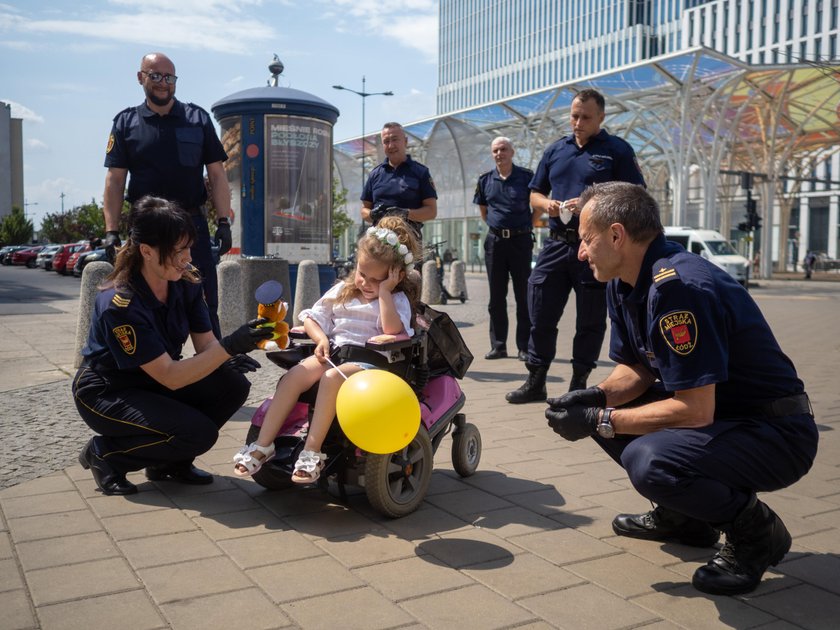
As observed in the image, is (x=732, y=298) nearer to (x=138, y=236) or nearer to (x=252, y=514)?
(x=252, y=514)

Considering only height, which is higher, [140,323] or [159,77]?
[159,77]

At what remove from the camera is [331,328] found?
4.12 metres

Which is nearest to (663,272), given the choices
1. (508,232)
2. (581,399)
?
(581,399)

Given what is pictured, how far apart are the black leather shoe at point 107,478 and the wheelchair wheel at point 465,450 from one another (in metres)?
1.57

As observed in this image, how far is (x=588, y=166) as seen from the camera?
6176 mm

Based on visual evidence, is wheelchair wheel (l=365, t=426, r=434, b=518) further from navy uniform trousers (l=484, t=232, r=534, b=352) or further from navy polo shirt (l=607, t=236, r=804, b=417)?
navy uniform trousers (l=484, t=232, r=534, b=352)

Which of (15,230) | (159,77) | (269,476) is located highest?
(15,230)

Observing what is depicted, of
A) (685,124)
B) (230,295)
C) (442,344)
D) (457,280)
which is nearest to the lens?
(442,344)

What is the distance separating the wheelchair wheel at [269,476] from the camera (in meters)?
3.77

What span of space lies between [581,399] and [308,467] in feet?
3.81

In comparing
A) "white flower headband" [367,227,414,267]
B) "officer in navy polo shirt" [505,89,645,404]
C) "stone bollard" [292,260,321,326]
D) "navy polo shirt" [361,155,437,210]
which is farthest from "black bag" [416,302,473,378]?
"stone bollard" [292,260,321,326]

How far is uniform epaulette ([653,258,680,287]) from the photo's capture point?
2.88 m

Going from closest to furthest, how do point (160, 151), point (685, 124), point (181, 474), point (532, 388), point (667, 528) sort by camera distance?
1. point (667, 528)
2. point (181, 474)
3. point (160, 151)
4. point (532, 388)
5. point (685, 124)

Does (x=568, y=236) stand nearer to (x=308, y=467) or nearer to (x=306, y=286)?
(x=308, y=467)
